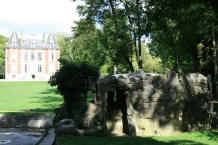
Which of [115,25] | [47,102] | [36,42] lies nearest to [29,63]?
[36,42]

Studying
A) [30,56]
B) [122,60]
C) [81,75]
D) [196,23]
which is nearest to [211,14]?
[196,23]

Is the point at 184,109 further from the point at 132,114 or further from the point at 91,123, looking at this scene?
the point at 91,123

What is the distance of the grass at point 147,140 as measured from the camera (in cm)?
1022

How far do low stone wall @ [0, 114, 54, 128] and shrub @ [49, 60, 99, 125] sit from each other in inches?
58.5

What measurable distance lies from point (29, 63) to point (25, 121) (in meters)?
59.5

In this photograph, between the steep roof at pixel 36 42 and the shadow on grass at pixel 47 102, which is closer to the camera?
the shadow on grass at pixel 47 102

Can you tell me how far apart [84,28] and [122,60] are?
5.59 metres

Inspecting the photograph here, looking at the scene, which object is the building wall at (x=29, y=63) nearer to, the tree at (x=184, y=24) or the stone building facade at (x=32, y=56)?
the stone building facade at (x=32, y=56)

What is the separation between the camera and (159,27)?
72.1 feet

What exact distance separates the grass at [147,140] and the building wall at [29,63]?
5942cm

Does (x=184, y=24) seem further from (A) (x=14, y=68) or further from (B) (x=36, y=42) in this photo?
(B) (x=36, y=42)

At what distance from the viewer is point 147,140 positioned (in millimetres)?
11047

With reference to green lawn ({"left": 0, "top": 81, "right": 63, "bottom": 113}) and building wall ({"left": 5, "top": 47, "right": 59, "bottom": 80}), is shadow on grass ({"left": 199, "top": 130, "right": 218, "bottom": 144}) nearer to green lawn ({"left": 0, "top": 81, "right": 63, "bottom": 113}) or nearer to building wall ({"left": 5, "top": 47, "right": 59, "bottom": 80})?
green lawn ({"left": 0, "top": 81, "right": 63, "bottom": 113})

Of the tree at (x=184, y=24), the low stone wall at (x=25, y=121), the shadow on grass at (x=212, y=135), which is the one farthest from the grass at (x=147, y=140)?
the tree at (x=184, y=24)
